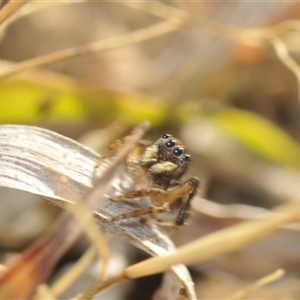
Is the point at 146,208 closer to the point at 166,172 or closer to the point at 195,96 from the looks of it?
the point at 166,172

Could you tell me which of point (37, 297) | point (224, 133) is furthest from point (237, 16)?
point (37, 297)

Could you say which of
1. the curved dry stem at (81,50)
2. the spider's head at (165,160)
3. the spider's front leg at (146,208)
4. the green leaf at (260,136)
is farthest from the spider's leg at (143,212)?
the green leaf at (260,136)

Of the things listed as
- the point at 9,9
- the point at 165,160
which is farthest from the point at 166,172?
the point at 9,9

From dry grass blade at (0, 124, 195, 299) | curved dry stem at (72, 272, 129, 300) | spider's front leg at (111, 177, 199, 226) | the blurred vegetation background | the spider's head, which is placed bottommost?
curved dry stem at (72, 272, 129, 300)

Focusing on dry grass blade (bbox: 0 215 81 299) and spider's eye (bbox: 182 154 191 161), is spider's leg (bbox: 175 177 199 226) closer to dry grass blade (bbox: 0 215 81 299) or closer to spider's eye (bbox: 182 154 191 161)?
spider's eye (bbox: 182 154 191 161)

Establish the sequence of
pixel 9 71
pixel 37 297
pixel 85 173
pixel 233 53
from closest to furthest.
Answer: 1. pixel 37 297
2. pixel 85 173
3. pixel 9 71
4. pixel 233 53

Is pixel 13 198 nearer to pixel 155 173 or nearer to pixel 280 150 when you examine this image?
pixel 155 173

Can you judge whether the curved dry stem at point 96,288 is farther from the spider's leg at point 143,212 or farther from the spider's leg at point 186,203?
the spider's leg at point 186,203

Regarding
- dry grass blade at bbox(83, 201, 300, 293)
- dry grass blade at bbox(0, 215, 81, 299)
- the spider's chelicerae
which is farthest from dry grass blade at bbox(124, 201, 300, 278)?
the spider's chelicerae
